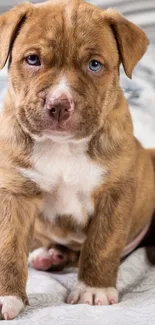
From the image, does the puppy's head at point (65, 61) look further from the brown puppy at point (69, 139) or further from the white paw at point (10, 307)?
the white paw at point (10, 307)

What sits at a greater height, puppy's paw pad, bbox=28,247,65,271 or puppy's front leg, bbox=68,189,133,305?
puppy's front leg, bbox=68,189,133,305

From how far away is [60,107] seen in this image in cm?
265

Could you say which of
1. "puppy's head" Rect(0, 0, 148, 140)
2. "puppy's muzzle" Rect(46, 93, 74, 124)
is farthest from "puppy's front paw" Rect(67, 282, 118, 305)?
"puppy's muzzle" Rect(46, 93, 74, 124)

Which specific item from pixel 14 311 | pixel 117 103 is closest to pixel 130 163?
pixel 117 103

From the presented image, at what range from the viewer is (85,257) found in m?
3.13

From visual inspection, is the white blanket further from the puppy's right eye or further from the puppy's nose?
the puppy's right eye

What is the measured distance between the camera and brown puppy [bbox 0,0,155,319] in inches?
110

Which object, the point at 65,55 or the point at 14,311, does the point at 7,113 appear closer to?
the point at 65,55

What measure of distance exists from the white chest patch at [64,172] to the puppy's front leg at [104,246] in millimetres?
104

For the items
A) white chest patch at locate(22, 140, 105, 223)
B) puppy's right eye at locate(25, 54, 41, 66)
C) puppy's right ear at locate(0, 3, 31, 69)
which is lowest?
white chest patch at locate(22, 140, 105, 223)

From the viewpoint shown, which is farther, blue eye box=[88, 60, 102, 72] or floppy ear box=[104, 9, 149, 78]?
floppy ear box=[104, 9, 149, 78]

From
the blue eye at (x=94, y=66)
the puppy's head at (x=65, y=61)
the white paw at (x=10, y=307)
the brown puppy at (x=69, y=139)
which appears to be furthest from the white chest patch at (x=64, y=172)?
the white paw at (x=10, y=307)

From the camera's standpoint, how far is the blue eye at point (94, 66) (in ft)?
9.41

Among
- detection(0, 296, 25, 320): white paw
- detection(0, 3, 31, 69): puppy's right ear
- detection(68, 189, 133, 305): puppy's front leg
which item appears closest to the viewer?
Answer: detection(0, 296, 25, 320): white paw
